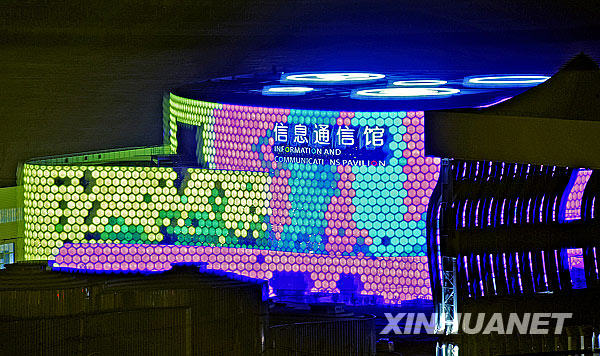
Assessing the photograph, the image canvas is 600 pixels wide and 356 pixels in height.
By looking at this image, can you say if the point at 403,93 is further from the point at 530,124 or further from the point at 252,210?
the point at 530,124

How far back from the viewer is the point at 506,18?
142 feet

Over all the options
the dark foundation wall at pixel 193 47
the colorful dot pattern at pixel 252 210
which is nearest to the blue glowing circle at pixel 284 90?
the colorful dot pattern at pixel 252 210

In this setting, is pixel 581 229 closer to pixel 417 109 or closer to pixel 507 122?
pixel 507 122

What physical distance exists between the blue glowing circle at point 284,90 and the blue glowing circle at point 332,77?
903 millimetres

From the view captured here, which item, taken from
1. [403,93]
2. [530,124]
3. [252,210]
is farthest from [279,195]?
[530,124]

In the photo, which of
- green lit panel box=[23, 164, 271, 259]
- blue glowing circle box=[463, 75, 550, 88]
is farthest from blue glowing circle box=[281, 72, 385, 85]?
green lit panel box=[23, 164, 271, 259]

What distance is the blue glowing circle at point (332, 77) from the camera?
20777 mm

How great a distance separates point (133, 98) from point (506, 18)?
679 inches

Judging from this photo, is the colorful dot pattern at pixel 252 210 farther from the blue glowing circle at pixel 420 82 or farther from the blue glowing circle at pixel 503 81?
the blue glowing circle at pixel 503 81

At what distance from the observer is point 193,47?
39.4 m

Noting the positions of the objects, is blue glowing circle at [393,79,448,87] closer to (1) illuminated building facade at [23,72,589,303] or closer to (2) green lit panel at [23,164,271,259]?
(1) illuminated building facade at [23,72,589,303]

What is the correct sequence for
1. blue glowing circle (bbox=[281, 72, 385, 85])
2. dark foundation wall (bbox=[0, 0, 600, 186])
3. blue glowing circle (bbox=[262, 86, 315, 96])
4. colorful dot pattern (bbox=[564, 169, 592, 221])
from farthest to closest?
dark foundation wall (bbox=[0, 0, 600, 186]), blue glowing circle (bbox=[281, 72, 385, 85]), blue glowing circle (bbox=[262, 86, 315, 96]), colorful dot pattern (bbox=[564, 169, 592, 221])

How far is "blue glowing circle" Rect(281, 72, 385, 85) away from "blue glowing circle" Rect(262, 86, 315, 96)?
903 millimetres

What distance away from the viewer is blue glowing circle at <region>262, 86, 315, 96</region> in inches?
752
